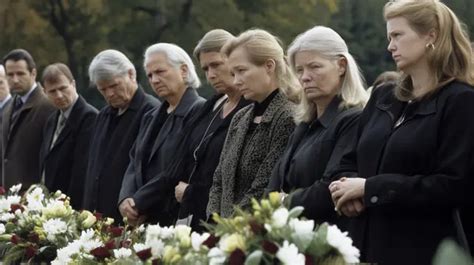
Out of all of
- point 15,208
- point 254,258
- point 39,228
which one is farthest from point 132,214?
point 254,258

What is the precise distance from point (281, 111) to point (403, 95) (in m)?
1.51

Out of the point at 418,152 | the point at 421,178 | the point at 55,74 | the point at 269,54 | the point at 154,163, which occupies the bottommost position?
the point at 154,163

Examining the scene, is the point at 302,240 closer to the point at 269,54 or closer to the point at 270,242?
the point at 270,242

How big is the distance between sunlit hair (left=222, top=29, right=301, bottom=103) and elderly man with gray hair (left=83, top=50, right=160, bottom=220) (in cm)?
317

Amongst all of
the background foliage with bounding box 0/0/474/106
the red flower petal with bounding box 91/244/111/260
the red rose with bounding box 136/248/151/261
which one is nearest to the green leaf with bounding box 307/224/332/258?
the red rose with bounding box 136/248/151/261

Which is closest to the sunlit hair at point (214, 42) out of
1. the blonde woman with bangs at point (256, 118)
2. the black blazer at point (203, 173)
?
the black blazer at point (203, 173)

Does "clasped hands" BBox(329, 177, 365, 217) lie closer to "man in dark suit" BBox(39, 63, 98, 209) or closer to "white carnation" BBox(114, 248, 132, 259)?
"white carnation" BBox(114, 248, 132, 259)

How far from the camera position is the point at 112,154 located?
35.7ft

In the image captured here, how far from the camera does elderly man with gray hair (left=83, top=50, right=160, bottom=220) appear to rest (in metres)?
10.7

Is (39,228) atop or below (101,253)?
below

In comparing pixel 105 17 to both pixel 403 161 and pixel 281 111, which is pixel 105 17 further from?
pixel 403 161

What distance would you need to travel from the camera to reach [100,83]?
424 inches

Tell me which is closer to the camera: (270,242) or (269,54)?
(270,242)

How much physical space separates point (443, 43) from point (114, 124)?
5470mm
